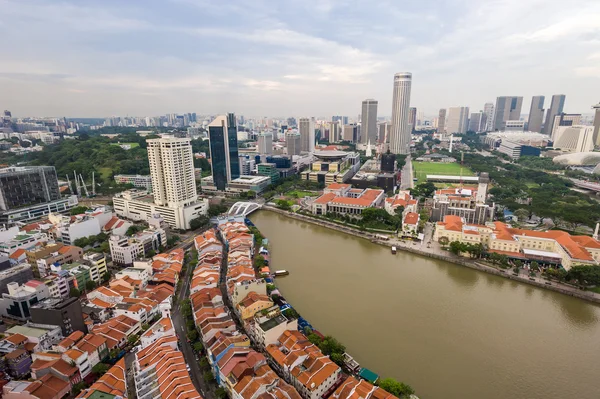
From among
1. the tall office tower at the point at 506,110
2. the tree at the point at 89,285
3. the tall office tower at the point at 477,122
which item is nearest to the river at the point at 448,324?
the tree at the point at 89,285

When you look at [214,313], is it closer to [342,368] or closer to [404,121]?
[342,368]

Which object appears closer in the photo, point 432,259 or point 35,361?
point 35,361

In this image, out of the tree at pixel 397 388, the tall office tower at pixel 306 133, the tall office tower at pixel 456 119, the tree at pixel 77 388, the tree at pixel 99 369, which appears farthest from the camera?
the tall office tower at pixel 456 119

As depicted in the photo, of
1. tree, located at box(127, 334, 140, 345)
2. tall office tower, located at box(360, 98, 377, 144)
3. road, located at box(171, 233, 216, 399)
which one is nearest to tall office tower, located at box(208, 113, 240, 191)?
road, located at box(171, 233, 216, 399)

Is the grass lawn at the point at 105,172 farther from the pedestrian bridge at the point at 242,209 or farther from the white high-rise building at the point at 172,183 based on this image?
the pedestrian bridge at the point at 242,209

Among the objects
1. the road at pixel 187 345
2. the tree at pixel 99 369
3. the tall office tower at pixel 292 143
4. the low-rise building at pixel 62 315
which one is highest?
the tall office tower at pixel 292 143

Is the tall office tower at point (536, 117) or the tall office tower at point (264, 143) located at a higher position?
the tall office tower at point (536, 117)

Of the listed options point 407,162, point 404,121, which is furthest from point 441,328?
point 404,121
